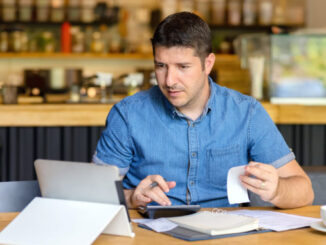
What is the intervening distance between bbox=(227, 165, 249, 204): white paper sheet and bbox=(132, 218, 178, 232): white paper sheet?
0.63 feet

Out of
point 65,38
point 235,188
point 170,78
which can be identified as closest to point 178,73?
point 170,78

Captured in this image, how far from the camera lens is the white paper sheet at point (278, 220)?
1.70m

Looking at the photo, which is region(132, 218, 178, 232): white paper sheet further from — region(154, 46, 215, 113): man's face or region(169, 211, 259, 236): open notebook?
region(154, 46, 215, 113): man's face

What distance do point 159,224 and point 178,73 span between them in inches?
22.2

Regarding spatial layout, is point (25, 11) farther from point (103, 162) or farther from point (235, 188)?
point (235, 188)

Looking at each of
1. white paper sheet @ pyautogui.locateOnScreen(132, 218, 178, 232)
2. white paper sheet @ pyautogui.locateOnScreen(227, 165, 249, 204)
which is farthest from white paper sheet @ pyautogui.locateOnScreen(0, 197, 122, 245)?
white paper sheet @ pyautogui.locateOnScreen(227, 165, 249, 204)

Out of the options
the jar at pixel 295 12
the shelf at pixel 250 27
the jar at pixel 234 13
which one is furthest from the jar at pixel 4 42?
the jar at pixel 295 12

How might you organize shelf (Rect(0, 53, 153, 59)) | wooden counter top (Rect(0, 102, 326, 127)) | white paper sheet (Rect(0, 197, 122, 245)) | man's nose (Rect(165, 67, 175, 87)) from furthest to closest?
shelf (Rect(0, 53, 153, 59)) → wooden counter top (Rect(0, 102, 326, 127)) → man's nose (Rect(165, 67, 175, 87)) → white paper sheet (Rect(0, 197, 122, 245))

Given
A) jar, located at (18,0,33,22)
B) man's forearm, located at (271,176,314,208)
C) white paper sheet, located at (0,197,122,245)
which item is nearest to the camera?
white paper sheet, located at (0,197,122,245)

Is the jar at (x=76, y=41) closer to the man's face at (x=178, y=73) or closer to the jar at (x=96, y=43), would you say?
the jar at (x=96, y=43)

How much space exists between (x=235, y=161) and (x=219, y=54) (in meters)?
4.92

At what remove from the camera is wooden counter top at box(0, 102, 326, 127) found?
12.9 ft

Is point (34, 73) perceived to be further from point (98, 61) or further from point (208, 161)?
A: point (208, 161)

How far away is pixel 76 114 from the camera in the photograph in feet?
13.2
